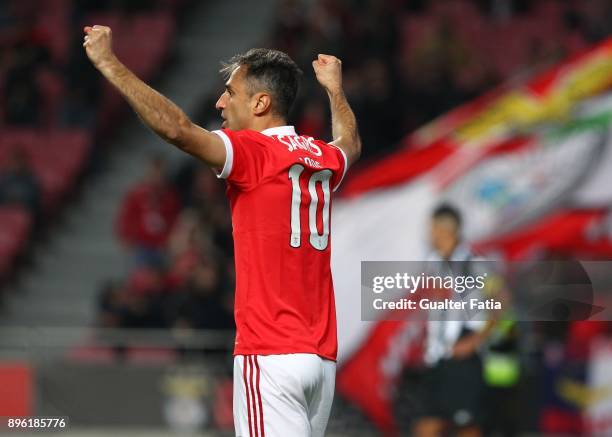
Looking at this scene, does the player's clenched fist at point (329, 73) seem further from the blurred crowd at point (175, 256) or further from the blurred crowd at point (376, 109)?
the blurred crowd at point (175, 256)

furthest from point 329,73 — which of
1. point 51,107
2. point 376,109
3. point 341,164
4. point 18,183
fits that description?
point 51,107

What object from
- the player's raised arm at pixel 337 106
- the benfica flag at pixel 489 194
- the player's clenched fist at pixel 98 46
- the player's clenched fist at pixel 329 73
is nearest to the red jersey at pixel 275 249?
the player's clenched fist at pixel 98 46

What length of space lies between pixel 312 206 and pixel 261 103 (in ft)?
1.48

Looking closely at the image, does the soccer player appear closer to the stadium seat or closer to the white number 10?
the white number 10

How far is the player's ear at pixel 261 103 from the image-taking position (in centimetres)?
545

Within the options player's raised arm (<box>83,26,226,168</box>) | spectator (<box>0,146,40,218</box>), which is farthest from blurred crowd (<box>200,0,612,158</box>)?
player's raised arm (<box>83,26,226,168</box>)

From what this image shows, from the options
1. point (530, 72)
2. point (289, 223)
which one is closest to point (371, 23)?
point (530, 72)

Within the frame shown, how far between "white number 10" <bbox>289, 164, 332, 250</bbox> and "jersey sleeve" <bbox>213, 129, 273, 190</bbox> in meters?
0.13

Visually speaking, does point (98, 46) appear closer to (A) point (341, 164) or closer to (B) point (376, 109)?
(A) point (341, 164)

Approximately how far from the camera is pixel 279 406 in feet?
17.2

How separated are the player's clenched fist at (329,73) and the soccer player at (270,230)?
0.84 metres

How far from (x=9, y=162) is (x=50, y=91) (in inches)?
79.2

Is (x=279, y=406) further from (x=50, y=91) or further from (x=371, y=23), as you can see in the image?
(x=50, y=91)

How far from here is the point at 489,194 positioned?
12.0 m
